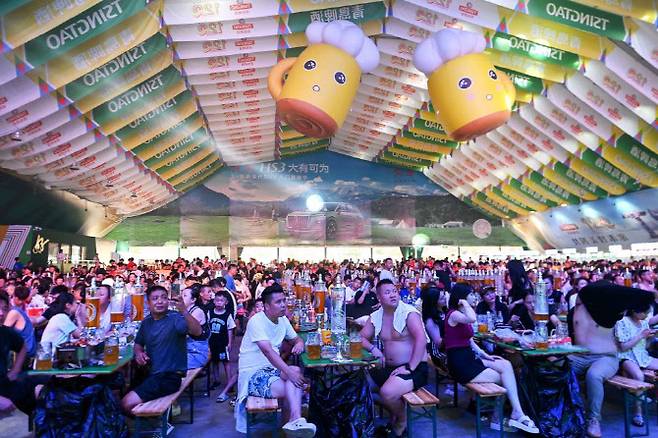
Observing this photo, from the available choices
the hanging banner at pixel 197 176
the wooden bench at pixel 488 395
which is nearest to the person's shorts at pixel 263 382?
the wooden bench at pixel 488 395

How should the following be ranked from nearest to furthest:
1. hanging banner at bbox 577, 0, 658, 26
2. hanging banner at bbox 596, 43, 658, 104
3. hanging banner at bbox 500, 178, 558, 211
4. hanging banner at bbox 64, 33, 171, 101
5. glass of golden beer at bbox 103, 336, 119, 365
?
glass of golden beer at bbox 103, 336, 119, 365, hanging banner at bbox 577, 0, 658, 26, hanging banner at bbox 596, 43, 658, 104, hanging banner at bbox 64, 33, 171, 101, hanging banner at bbox 500, 178, 558, 211

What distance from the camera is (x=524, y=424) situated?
4.18 metres

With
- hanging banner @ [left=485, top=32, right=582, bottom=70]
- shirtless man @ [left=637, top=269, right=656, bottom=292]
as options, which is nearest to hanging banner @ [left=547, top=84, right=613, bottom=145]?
hanging banner @ [left=485, top=32, right=582, bottom=70]

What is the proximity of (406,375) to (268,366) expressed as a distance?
3.49ft

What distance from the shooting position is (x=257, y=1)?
9.90 metres

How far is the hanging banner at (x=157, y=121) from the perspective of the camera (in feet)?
45.5

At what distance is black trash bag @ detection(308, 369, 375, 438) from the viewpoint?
3.98 meters

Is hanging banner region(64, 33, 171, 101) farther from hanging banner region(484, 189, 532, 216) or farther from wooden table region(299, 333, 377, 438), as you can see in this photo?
hanging banner region(484, 189, 532, 216)

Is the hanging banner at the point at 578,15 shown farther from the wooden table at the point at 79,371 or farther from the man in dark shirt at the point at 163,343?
the wooden table at the point at 79,371

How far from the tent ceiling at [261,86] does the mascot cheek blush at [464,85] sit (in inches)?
132

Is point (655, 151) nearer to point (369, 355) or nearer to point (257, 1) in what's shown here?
point (257, 1)

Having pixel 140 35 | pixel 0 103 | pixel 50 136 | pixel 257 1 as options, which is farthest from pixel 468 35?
pixel 50 136

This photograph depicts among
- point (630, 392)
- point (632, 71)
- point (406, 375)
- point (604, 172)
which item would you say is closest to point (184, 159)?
point (604, 172)

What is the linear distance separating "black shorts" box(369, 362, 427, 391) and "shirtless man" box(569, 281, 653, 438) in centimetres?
139
